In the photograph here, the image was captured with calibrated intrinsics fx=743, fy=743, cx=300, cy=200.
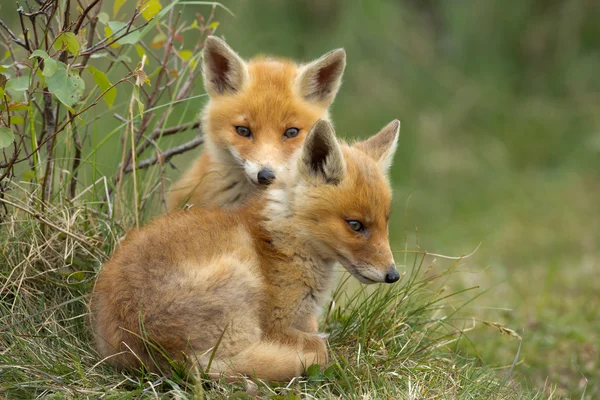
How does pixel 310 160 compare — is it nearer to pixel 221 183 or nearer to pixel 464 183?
pixel 221 183

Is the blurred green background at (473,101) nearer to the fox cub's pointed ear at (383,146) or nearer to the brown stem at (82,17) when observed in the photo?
the fox cub's pointed ear at (383,146)

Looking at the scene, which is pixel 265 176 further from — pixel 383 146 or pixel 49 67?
pixel 49 67

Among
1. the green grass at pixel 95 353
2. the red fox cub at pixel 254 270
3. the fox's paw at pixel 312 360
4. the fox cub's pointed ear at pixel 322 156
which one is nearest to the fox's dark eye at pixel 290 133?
the red fox cub at pixel 254 270

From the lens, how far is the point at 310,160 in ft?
12.5

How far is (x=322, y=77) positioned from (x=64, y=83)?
2110 mm

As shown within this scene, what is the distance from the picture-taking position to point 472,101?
10.7m

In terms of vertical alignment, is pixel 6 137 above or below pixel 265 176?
above

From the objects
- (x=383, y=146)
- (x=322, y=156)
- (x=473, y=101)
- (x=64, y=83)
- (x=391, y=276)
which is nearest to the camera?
(x=64, y=83)

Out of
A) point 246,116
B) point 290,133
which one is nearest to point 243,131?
point 246,116

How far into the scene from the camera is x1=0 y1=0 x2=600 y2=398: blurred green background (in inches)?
370

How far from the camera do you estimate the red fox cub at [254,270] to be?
3336 mm

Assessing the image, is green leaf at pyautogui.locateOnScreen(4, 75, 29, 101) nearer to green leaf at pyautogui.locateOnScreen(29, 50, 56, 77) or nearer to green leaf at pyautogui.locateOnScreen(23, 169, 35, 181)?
green leaf at pyautogui.locateOnScreen(29, 50, 56, 77)

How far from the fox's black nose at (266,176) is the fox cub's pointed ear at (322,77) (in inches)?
36.7

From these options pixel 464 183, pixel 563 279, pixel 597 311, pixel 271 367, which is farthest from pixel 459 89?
pixel 271 367
